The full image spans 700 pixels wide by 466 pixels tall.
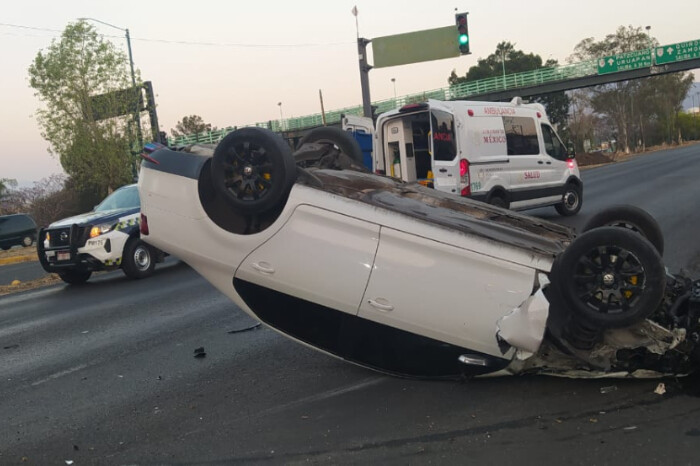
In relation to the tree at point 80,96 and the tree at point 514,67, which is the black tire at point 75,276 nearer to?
the tree at point 80,96

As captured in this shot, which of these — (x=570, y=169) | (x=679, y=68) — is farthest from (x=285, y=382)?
(x=679, y=68)

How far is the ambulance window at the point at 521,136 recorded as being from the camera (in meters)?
12.6

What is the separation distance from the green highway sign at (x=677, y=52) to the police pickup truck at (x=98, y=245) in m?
47.8

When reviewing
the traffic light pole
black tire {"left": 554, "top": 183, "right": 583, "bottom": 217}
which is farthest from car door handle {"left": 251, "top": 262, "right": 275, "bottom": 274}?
the traffic light pole

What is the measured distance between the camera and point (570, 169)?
1437cm

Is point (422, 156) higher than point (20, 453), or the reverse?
point (422, 156)

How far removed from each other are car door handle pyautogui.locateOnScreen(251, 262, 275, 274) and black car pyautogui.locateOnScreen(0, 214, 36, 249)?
1070 inches

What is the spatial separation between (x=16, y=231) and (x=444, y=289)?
1113 inches

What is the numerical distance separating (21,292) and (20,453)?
29.6 feet

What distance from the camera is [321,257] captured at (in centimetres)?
398

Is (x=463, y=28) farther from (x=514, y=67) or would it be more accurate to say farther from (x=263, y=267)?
(x=514, y=67)

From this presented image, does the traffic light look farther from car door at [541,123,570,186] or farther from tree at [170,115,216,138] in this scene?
tree at [170,115,216,138]

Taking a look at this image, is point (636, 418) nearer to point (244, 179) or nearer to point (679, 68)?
point (244, 179)

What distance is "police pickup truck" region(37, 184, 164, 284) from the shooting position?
1109 centimetres
